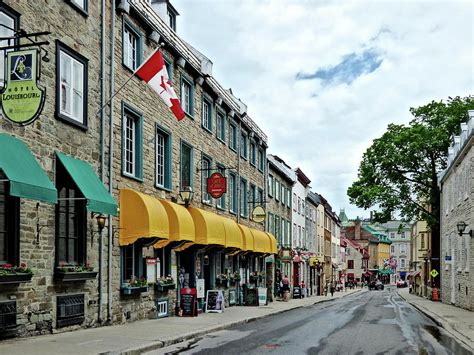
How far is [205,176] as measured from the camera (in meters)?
27.4

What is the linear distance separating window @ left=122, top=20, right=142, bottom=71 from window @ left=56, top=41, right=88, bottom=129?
9.19ft

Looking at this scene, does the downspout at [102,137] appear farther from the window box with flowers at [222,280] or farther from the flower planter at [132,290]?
the window box with flowers at [222,280]

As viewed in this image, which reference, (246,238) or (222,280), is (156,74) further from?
(246,238)

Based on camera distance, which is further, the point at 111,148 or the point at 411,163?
the point at 411,163

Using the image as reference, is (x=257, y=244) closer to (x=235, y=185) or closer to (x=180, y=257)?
(x=235, y=185)

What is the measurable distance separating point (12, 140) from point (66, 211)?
2.99 meters

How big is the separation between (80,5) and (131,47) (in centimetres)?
357

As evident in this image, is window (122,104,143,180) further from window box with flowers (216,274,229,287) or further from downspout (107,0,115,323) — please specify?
window box with flowers (216,274,229,287)

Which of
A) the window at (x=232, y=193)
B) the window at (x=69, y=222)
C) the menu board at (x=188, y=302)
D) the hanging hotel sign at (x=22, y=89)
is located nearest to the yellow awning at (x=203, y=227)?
the menu board at (x=188, y=302)

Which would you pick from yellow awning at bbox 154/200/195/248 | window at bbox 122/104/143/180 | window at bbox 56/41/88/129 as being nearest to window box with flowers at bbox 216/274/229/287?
Result: yellow awning at bbox 154/200/195/248

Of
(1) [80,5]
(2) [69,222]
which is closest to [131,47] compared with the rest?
(1) [80,5]

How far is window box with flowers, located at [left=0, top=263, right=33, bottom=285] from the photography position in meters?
12.5

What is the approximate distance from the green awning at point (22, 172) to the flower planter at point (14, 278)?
5.18 feet

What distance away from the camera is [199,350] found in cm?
1357
